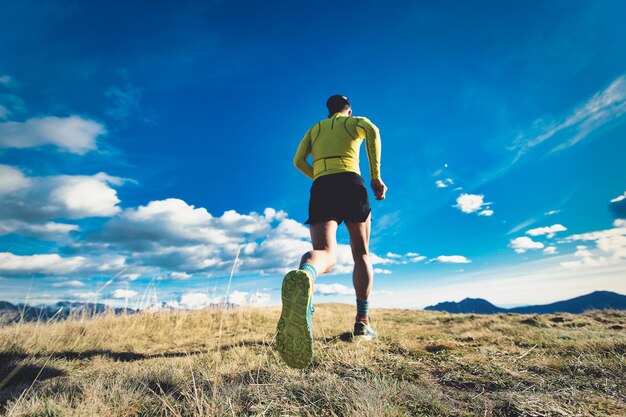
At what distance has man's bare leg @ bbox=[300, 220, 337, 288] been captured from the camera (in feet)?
8.39

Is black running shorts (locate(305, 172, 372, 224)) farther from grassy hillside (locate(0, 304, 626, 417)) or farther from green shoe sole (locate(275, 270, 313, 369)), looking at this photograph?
grassy hillside (locate(0, 304, 626, 417))

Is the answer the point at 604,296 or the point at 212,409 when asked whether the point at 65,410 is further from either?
the point at 604,296

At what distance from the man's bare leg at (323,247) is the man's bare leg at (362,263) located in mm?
446

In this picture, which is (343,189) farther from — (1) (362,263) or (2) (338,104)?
(2) (338,104)

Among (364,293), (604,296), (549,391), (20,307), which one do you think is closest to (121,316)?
(20,307)

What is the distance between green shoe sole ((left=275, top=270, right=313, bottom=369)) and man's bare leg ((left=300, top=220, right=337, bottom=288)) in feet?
1.35

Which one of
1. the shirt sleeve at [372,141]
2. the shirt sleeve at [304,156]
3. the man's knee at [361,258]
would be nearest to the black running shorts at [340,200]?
the shirt sleeve at [372,141]

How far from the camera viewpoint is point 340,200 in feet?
10.6

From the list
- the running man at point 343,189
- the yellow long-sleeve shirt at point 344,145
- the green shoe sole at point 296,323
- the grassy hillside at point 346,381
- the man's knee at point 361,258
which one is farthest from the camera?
the man's knee at point 361,258

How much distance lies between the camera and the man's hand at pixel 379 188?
347 cm

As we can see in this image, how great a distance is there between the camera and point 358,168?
3533mm

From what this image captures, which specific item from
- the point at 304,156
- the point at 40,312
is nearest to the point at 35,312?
the point at 40,312

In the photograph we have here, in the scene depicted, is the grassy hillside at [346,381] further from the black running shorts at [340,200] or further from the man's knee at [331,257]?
the black running shorts at [340,200]

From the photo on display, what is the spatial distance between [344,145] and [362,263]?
4.34 ft
